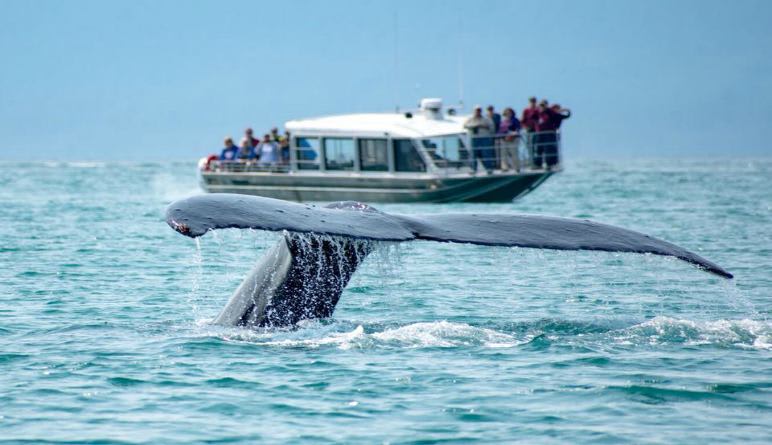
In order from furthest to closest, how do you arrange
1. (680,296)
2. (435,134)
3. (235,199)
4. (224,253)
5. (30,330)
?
(435,134) < (224,253) < (680,296) < (30,330) < (235,199)

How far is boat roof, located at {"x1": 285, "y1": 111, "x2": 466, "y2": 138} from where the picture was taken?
2538 cm

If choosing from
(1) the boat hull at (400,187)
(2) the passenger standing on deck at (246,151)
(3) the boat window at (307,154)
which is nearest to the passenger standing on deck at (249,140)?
(2) the passenger standing on deck at (246,151)

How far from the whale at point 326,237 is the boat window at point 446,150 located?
56.4ft

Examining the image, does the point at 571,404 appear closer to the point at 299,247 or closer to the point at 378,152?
the point at 299,247

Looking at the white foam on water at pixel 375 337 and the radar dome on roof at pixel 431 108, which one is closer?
the white foam on water at pixel 375 337

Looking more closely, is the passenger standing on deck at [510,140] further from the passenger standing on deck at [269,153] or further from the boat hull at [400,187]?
the passenger standing on deck at [269,153]

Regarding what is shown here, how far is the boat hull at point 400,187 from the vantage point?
81.9 feet

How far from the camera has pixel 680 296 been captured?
11539 mm

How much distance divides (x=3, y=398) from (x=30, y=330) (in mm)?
2302

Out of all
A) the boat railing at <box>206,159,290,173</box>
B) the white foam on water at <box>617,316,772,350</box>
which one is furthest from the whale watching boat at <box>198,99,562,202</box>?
the white foam on water at <box>617,316,772,350</box>

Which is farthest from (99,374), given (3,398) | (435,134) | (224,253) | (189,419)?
(435,134)

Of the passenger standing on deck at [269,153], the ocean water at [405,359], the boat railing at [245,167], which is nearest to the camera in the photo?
the ocean water at [405,359]

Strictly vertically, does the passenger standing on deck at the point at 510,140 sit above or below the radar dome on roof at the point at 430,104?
below

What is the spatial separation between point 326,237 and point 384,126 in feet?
63.3
